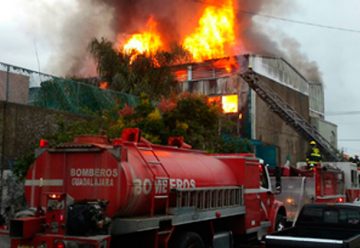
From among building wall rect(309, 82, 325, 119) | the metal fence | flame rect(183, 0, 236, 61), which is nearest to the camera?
the metal fence

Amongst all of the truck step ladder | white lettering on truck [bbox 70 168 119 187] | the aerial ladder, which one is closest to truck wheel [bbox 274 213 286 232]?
the truck step ladder

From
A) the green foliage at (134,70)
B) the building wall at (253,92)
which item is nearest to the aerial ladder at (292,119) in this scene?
the building wall at (253,92)

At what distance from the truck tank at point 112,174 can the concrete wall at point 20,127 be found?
846 cm

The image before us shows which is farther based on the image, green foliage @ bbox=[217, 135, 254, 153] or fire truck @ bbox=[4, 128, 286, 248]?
green foliage @ bbox=[217, 135, 254, 153]

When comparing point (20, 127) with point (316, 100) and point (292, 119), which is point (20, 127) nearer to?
point (292, 119)

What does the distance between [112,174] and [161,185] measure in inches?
40.9

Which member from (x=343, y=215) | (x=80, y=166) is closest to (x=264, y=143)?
(x=343, y=215)

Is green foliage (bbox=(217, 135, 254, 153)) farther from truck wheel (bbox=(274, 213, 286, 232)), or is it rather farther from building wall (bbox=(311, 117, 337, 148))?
building wall (bbox=(311, 117, 337, 148))

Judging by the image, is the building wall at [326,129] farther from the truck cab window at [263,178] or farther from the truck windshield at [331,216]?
the truck windshield at [331,216]

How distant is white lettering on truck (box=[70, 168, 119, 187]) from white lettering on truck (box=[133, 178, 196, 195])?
38 cm

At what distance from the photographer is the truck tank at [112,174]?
711cm

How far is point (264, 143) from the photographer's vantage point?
115 feet

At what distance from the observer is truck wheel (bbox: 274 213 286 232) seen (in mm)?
12531

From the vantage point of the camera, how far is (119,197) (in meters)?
7.02
